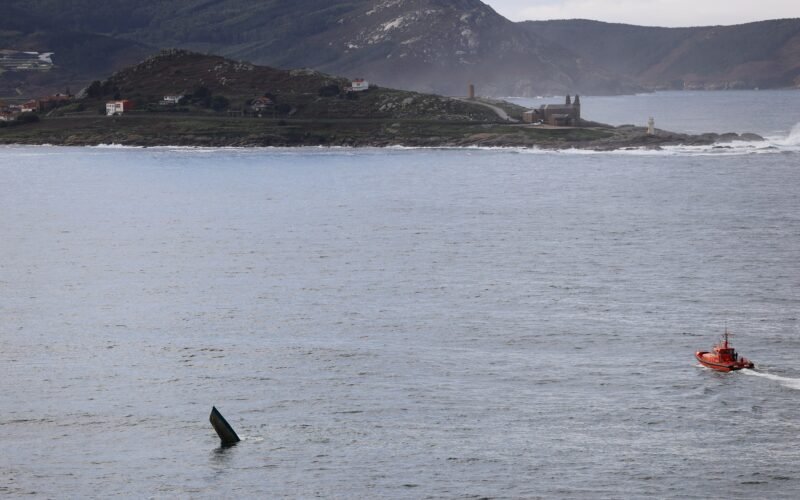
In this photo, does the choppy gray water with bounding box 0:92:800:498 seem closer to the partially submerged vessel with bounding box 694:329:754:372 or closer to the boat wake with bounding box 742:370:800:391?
the boat wake with bounding box 742:370:800:391

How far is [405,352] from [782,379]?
17836mm

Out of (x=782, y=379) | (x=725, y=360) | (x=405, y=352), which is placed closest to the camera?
(x=782, y=379)

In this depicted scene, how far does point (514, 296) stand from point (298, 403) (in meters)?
24.6

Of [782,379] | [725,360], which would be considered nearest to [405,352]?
[725,360]

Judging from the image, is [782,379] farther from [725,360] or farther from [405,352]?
[405,352]

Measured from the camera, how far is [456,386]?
55.2m

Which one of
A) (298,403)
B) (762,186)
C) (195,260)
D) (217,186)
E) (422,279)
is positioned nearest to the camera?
(298,403)

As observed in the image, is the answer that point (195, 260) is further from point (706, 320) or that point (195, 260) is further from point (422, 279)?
point (706, 320)

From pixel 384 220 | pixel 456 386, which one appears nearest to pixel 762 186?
pixel 384 220

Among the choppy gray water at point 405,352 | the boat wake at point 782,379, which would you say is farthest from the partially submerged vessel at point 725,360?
the choppy gray water at point 405,352

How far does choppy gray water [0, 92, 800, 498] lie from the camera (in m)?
45.6

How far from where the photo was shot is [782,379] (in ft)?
179

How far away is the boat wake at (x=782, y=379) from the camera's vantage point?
176 ft

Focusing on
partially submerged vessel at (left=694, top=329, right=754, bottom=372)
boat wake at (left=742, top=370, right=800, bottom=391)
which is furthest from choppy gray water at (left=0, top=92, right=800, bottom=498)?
partially submerged vessel at (left=694, top=329, right=754, bottom=372)
